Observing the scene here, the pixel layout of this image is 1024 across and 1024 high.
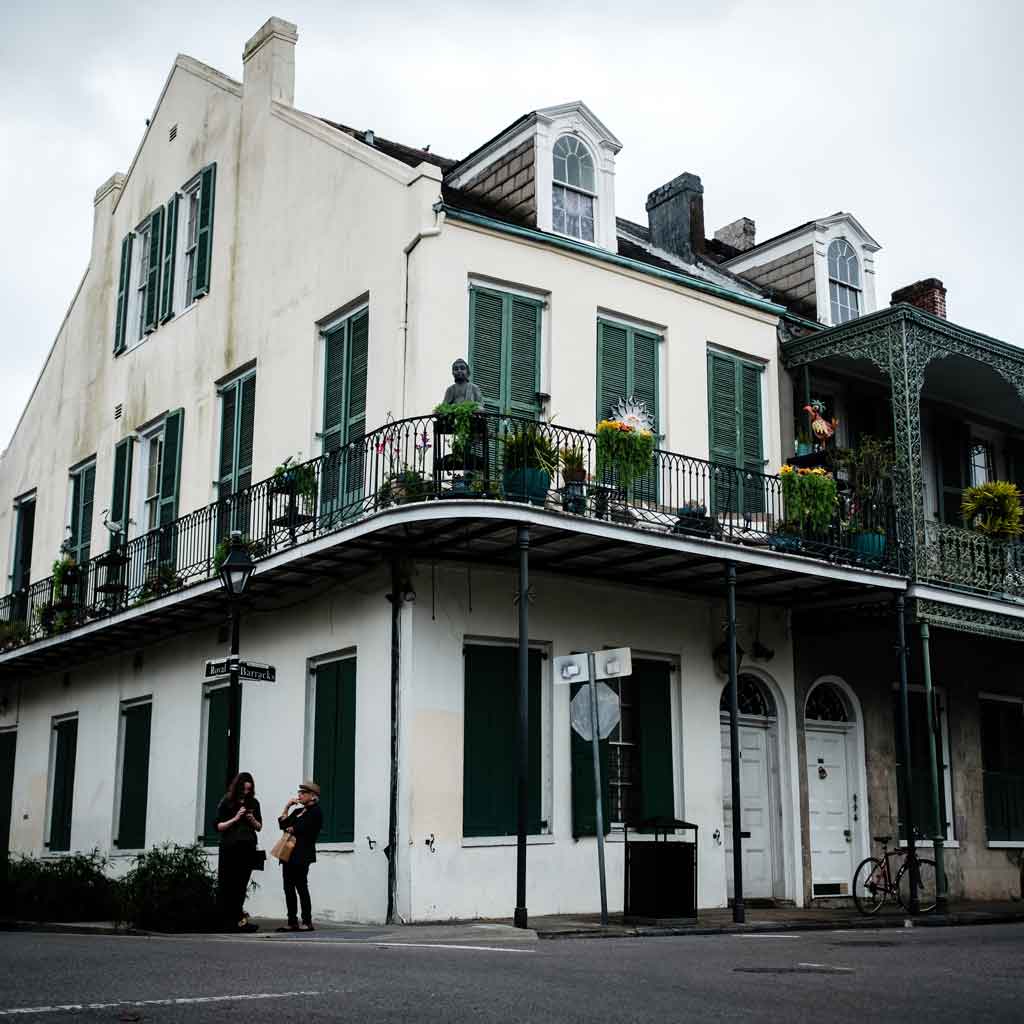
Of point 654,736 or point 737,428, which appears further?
point 737,428

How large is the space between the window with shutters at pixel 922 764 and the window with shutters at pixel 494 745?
5.65 metres

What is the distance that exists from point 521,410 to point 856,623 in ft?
17.2

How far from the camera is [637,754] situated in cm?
1582

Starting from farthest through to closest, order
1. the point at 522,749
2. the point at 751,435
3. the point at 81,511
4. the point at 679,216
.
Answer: the point at 81,511 → the point at 679,216 → the point at 751,435 → the point at 522,749

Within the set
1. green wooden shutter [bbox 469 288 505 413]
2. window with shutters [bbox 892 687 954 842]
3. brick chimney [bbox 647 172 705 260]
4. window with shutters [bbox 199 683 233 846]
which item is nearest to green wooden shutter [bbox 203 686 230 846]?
window with shutters [bbox 199 683 233 846]

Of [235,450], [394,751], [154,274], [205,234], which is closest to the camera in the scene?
[394,751]

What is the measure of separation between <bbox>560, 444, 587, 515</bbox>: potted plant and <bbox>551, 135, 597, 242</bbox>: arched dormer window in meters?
3.88

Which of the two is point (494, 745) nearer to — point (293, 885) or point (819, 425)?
point (293, 885)

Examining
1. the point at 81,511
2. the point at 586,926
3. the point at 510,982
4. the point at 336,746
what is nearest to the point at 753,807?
the point at 586,926

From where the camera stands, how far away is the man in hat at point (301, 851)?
12.7m

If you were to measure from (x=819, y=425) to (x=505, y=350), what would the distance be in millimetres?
4448

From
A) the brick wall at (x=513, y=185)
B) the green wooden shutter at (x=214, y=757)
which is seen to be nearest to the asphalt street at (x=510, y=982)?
the green wooden shutter at (x=214, y=757)

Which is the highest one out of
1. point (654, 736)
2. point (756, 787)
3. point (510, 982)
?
point (654, 736)

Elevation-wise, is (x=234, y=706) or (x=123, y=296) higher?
(x=123, y=296)
